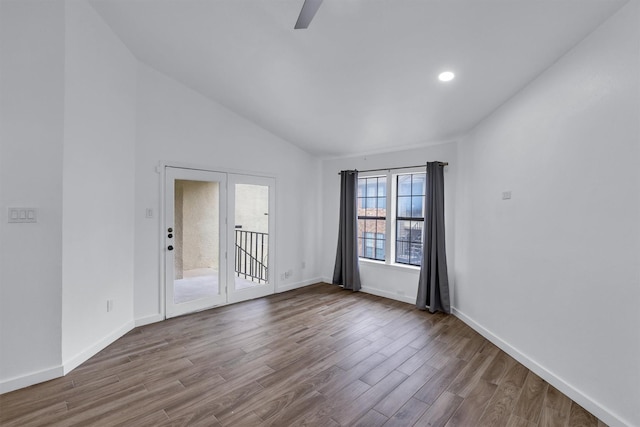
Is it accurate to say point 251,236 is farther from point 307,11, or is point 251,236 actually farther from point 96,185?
point 307,11

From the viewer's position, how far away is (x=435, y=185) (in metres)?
4.26

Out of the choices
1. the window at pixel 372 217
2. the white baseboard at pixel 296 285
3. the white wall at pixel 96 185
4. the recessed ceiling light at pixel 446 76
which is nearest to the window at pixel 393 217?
the window at pixel 372 217

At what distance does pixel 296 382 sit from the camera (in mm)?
2443

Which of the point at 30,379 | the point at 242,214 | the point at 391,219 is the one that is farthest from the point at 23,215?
the point at 391,219

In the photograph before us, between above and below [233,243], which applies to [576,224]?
above

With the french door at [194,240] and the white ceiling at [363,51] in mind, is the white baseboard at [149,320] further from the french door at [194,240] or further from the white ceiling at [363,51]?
the white ceiling at [363,51]

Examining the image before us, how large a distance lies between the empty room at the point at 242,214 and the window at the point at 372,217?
32.8 inches

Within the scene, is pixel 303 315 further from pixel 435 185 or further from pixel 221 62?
pixel 221 62

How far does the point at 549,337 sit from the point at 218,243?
13.0 feet

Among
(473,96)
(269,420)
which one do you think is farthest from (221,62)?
(269,420)

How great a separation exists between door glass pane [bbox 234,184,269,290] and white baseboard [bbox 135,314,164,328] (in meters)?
1.12

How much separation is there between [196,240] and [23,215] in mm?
1936

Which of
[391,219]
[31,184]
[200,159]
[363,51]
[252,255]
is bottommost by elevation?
Answer: [252,255]

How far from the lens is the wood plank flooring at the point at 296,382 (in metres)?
2.02
